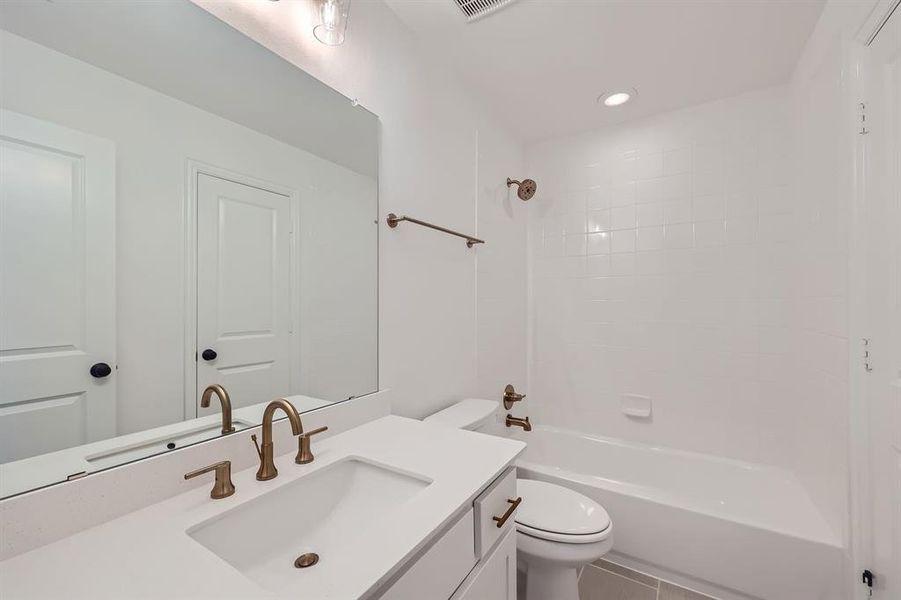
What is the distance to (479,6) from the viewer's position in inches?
55.3

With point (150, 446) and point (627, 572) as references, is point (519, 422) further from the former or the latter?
point (150, 446)

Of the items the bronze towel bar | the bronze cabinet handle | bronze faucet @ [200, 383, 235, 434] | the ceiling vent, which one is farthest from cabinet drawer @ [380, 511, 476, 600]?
the ceiling vent

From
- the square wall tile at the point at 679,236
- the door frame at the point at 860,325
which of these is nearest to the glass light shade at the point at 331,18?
the door frame at the point at 860,325

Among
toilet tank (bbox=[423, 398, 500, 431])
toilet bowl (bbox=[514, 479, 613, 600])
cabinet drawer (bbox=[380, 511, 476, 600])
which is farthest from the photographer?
toilet tank (bbox=[423, 398, 500, 431])

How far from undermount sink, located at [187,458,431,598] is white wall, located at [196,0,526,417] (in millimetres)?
478

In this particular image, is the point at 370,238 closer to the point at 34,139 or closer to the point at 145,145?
the point at 145,145

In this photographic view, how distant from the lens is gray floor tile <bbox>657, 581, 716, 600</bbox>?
1.57 metres

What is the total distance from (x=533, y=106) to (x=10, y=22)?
2.07 m

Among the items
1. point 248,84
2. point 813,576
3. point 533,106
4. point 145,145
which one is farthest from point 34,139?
point 813,576

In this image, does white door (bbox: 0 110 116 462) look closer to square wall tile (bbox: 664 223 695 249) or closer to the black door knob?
the black door knob

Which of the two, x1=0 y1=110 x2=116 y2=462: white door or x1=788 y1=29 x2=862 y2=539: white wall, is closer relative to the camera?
x1=0 y1=110 x2=116 y2=462: white door

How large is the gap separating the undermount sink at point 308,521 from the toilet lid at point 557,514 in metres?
0.71

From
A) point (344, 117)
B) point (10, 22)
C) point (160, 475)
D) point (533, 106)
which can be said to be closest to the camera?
point (10, 22)

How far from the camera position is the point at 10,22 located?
622 millimetres
